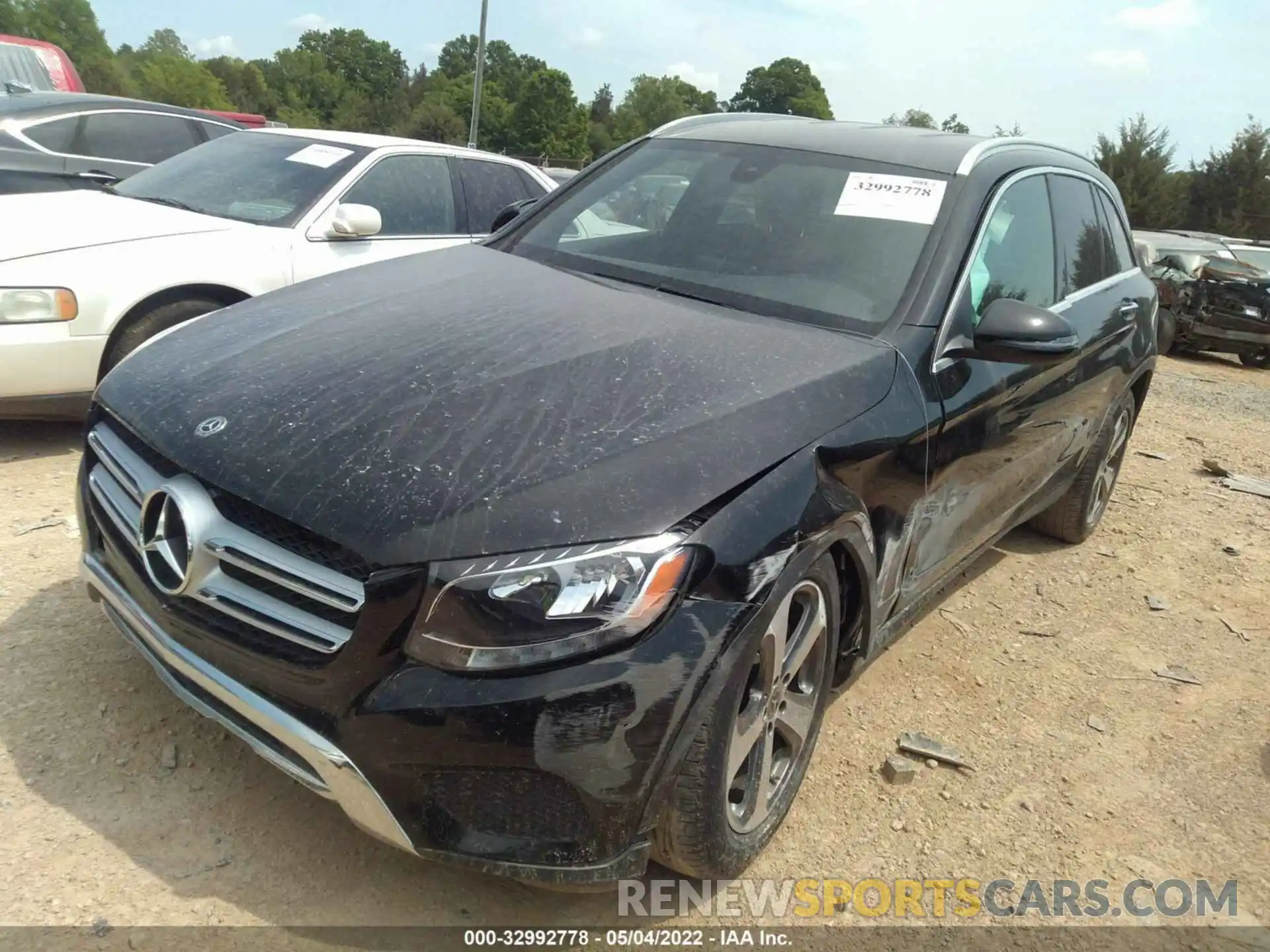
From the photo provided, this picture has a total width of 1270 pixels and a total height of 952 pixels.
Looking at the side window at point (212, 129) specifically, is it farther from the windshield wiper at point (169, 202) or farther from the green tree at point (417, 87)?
the green tree at point (417, 87)

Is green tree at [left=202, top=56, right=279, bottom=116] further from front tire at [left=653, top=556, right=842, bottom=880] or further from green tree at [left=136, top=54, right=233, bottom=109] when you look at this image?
front tire at [left=653, top=556, right=842, bottom=880]

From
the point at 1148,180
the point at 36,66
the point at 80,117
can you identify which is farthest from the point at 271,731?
the point at 1148,180

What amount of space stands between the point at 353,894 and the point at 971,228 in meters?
2.50

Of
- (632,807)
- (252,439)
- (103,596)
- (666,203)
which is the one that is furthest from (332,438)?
(666,203)

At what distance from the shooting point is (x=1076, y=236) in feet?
13.0

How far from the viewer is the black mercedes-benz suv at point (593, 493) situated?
183cm

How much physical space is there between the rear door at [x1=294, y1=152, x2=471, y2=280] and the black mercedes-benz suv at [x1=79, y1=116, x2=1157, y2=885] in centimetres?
183

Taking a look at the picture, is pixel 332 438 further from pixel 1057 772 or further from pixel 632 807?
pixel 1057 772

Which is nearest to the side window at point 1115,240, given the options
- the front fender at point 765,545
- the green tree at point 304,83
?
the front fender at point 765,545

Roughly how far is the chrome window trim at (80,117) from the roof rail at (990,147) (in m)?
5.36

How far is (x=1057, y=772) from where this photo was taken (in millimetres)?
3059

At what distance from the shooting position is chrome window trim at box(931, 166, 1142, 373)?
2.77m

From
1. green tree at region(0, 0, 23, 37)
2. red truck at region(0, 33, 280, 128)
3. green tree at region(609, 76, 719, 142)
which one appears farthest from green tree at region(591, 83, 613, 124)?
red truck at region(0, 33, 280, 128)

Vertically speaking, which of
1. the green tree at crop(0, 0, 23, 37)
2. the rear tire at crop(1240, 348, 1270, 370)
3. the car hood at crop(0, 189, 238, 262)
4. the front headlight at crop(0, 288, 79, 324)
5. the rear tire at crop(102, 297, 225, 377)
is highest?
the green tree at crop(0, 0, 23, 37)
